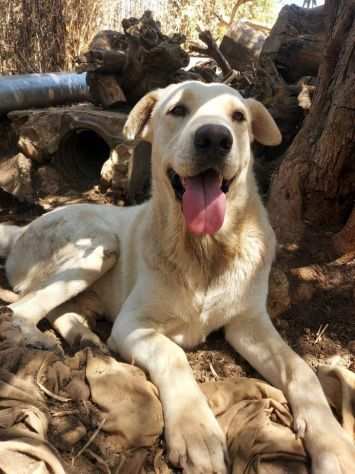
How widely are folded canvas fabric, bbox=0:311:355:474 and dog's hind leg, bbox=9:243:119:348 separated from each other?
0.26 m

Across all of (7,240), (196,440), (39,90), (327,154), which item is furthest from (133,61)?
(196,440)

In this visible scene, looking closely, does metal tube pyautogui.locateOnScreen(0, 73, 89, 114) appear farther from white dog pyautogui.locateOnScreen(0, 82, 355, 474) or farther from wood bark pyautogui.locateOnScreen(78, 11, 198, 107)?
white dog pyautogui.locateOnScreen(0, 82, 355, 474)

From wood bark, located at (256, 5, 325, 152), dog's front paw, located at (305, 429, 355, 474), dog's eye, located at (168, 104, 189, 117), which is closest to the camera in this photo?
dog's front paw, located at (305, 429, 355, 474)

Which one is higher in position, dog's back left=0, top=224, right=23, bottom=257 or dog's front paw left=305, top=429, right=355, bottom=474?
dog's front paw left=305, top=429, right=355, bottom=474

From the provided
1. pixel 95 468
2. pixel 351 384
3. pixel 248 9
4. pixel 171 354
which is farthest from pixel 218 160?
pixel 248 9

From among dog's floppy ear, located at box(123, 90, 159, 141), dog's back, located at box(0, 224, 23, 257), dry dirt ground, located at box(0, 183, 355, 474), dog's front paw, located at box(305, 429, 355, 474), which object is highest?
dog's floppy ear, located at box(123, 90, 159, 141)

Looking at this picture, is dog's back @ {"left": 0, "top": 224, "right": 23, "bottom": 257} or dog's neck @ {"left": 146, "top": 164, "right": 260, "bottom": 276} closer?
dog's neck @ {"left": 146, "top": 164, "right": 260, "bottom": 276}

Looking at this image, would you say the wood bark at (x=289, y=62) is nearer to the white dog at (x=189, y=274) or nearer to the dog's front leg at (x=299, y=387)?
the white dog at (x=189, y=274)

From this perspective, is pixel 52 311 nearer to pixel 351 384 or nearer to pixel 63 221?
pixel 63 221

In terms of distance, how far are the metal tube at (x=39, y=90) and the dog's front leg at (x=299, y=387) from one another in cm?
472

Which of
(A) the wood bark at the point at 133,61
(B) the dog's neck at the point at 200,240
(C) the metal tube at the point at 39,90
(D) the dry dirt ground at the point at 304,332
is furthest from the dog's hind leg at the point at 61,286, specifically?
(C) the metal tube at the point at 39,90

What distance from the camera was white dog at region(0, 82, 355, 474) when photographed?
91.1 inches

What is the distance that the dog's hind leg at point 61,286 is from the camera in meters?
3.09

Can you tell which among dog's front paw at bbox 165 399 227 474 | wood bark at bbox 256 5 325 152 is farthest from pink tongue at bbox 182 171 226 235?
wood bark at bbox 256 5 325 152
